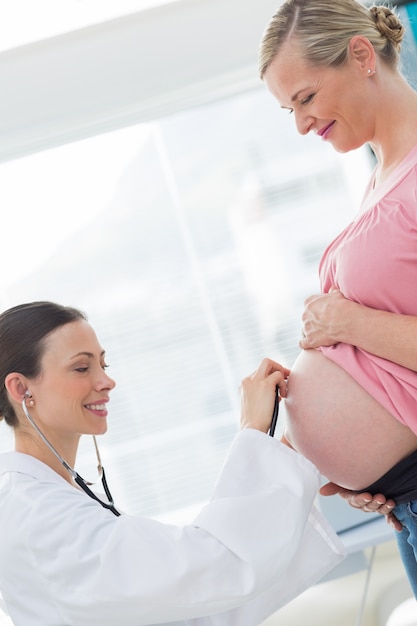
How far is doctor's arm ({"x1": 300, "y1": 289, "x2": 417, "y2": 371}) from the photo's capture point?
1.42 metres

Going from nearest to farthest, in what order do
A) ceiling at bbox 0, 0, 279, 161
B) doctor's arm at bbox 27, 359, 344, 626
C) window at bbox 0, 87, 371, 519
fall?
doctor's arm at bbox 27, 359, 344, 626, ceiling at bbox 0, 0, 279, 161, window at bbox 0, 87, 371, 519

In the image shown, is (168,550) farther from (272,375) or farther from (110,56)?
(110,56)

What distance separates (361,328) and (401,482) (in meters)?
0.28

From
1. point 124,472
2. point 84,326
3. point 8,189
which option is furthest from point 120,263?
point 84,326

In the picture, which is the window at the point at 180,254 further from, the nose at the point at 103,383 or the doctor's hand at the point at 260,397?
the doctor's hand at the point at 260,397

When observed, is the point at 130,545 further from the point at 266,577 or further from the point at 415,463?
the point at 415,463

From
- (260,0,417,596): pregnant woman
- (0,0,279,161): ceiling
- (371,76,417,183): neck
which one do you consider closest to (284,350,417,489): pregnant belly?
(260,0,417,596): pregnant woman

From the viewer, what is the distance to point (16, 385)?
1.81 meters

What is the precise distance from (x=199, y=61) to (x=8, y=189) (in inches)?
42.6

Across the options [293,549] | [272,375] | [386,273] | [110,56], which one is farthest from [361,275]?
[110,56]

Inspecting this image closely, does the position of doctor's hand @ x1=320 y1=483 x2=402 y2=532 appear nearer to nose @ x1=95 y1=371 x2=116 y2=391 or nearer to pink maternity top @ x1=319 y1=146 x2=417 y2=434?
pink maternity top @ x1=319 y1=146 x2=417 y2=434

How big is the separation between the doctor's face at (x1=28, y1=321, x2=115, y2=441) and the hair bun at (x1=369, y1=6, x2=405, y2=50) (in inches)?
34.8

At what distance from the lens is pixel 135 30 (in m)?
3.42

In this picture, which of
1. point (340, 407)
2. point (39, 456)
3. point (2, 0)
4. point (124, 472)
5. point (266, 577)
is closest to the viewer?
point (266, 577)
